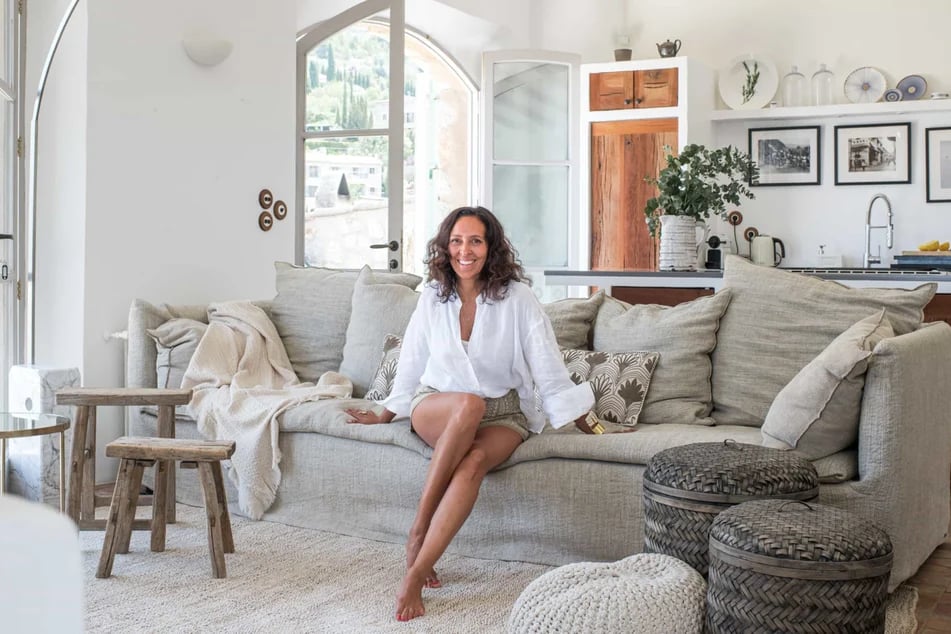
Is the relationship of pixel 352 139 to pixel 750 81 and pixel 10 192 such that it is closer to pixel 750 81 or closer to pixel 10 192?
pixel 10 192

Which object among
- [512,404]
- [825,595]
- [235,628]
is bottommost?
[235,628]

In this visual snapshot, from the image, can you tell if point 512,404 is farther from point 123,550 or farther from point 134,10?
point 134,10

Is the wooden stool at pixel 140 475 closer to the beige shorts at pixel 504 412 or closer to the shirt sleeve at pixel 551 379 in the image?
the beige shorts at pixel 504 412

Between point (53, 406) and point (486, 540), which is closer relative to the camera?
point (486, 540)

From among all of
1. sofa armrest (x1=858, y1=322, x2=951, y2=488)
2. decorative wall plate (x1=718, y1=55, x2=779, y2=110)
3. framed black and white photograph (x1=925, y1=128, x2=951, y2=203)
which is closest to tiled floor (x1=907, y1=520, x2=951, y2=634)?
sofa armrest (x1=858, y1=322, x2=951, y2=488)

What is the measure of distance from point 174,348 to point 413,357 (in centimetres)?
131

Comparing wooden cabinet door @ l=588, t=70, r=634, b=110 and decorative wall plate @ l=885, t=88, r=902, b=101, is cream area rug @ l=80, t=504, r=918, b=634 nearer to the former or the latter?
wooden cabinet door @ l=588, t=70, r=634, b=110

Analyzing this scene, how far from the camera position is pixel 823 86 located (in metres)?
7.50

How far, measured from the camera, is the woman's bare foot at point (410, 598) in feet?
9.29

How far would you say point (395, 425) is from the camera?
3.57 metres

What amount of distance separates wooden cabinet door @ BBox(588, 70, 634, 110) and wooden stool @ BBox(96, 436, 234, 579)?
4969 millimetres

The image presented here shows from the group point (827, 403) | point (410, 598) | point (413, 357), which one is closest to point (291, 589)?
point (410, 598)

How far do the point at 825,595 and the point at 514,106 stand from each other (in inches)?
222

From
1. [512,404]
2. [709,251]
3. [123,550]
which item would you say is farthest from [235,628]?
[709,251]
